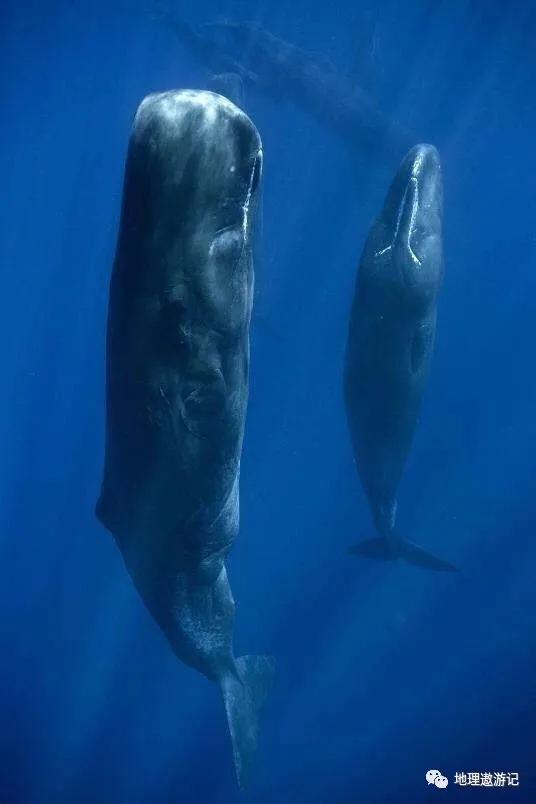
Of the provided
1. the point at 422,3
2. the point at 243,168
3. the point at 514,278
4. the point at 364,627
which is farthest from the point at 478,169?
the point at 243,168

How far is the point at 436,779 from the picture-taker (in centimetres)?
1598

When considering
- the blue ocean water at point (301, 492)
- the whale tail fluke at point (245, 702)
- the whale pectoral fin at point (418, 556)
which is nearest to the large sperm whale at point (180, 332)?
the whale tail fluke at point (245, 702)

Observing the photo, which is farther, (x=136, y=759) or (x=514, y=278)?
(x=514, y=278)

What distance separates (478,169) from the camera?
4216cm

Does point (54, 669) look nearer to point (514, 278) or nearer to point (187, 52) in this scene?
point (187, 52)

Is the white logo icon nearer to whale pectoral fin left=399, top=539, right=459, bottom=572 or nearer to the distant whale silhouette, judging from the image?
whale pectoral fin left=399, top=539, right=459, bottom=572

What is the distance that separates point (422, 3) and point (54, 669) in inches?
910

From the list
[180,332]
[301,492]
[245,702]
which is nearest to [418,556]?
[245,702]

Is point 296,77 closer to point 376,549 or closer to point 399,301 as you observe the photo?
point 376,549

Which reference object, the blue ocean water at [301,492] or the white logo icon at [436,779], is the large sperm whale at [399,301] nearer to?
the blue ocean water at [301,492]

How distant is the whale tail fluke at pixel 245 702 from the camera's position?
774cm

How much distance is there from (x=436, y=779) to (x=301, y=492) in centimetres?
1006

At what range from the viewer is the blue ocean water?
667 inches

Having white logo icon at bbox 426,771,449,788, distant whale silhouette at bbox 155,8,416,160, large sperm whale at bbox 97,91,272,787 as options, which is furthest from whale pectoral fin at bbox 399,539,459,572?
distant whale silhouette at bbox 155,8,416,160
